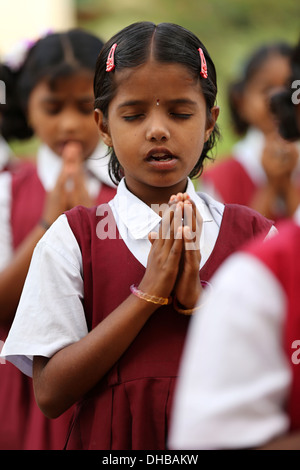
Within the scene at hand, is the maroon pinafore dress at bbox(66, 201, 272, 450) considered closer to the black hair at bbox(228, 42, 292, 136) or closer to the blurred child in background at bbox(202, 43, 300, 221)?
the blurred child in background at bbox(202, 43, 300, 221)

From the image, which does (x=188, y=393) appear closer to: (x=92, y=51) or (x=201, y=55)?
(x=201, y=55)

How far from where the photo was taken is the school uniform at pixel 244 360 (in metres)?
1.19

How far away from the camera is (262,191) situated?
157 inches

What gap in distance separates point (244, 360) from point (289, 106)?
142cm

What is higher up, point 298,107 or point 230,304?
point 298,107

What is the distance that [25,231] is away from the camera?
9.39 ft

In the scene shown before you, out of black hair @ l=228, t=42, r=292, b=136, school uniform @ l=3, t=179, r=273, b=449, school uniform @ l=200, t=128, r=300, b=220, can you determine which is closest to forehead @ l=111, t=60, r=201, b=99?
school uniform @ l=3, t=179, r=273, b=449

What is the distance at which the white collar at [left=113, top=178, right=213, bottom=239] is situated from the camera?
1936mm

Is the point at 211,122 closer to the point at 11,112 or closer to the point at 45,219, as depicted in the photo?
the point at 45,219

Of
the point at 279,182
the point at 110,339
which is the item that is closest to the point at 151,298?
the point at 110,339

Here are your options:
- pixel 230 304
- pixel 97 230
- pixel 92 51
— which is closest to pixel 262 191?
pixel 92 51

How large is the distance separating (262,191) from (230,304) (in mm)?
2828

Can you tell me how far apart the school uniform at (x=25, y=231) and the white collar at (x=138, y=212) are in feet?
1.68

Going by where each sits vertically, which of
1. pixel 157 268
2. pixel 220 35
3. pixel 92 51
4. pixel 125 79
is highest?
pixel 220 35
